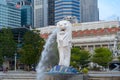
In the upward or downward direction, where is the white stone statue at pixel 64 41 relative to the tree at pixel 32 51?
upward

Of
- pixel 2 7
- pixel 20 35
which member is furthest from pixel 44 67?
pixel 2 7

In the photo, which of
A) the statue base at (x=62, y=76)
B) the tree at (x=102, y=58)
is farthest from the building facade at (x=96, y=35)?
the statue base at (x=62, y=76)

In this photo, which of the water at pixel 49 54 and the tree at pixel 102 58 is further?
the tree at pixel 102 58

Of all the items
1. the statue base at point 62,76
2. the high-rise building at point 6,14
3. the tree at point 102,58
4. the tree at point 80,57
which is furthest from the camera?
the high-rise building at point 6,14

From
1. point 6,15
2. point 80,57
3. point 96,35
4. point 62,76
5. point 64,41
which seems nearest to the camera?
point 62,76

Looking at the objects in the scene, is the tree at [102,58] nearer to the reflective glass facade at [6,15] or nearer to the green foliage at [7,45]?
the green foliage at [7,45]

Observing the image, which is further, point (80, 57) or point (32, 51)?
point (80, 57)

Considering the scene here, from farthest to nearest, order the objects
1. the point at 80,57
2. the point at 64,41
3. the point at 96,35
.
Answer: the point at 96,35 < the point at 80,57 < the point at 64,41

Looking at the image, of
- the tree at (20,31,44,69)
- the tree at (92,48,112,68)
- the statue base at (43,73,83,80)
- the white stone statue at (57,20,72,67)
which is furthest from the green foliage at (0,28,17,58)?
the statue base at (43,73,83,80)

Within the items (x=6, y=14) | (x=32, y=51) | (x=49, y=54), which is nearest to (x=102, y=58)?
(x=32, y=51)

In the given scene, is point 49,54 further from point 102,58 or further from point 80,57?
point 80,57

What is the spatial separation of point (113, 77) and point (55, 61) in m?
10.1

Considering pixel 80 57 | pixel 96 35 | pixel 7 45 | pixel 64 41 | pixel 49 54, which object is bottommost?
pixel 80 57

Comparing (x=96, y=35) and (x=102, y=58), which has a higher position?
(x=96, y=35)
